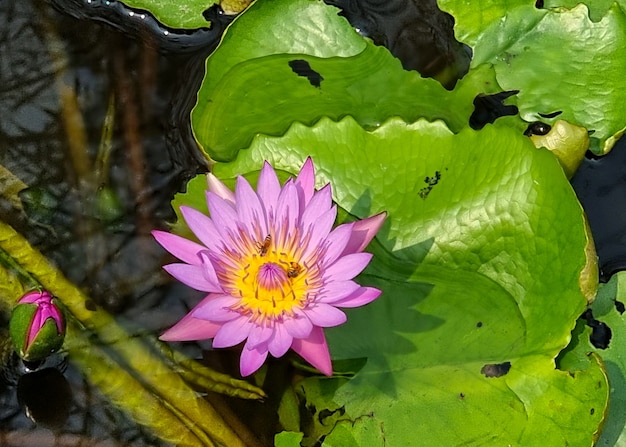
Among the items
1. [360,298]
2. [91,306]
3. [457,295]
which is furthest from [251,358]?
[91,306]

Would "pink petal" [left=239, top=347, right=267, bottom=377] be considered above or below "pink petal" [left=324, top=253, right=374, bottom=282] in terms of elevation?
below

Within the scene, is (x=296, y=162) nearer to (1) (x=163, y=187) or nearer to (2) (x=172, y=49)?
(1) (x=163, y=187)

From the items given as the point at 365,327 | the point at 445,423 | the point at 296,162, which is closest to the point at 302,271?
the point at 365,327

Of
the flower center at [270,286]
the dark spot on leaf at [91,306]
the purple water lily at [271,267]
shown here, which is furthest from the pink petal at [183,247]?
the dark spot on leaf at [91,306]

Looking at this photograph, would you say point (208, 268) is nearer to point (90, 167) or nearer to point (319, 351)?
point (319, 351)

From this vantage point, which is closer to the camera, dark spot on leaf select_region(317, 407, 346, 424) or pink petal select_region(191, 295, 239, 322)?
pink petal select_region(191, 295, 239, 322)

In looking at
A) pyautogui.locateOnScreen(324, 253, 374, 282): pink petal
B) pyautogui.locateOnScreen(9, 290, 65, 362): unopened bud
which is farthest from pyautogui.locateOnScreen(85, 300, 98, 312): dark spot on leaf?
pyautogui.locateOnScreen(324, 253, 374, 282): pink petal

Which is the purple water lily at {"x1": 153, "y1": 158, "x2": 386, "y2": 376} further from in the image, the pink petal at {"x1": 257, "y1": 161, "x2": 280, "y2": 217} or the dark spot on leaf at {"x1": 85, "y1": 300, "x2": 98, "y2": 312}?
the dark spot on leaf at {"x1": 85, "y1": 300, "x2": 98, "y2": 312}

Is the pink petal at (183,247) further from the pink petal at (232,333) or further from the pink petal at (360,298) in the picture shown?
the pink petal at (360,298)
